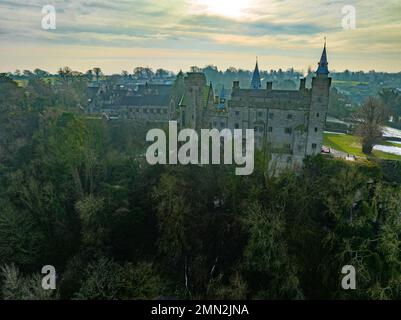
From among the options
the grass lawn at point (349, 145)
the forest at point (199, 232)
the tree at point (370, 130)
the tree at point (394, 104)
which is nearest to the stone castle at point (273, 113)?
the forest at point (199, 232)

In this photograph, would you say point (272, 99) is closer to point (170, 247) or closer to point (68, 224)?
point (170, 247)

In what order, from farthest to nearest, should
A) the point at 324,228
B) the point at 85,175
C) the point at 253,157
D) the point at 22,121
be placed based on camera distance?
the point at 22,121 < the point at 85,175 < the point at 253,157 < the point at 324,228

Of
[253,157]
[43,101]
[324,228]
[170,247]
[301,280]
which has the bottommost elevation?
[301,280]

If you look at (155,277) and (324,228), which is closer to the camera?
(155,277)

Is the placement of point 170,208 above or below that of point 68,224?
above

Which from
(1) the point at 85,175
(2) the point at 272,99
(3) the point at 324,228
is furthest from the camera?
(2) the point at 272,99

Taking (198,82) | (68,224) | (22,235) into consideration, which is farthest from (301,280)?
(198,82)

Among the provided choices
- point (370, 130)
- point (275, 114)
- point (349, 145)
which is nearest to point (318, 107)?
point (275, 114)
